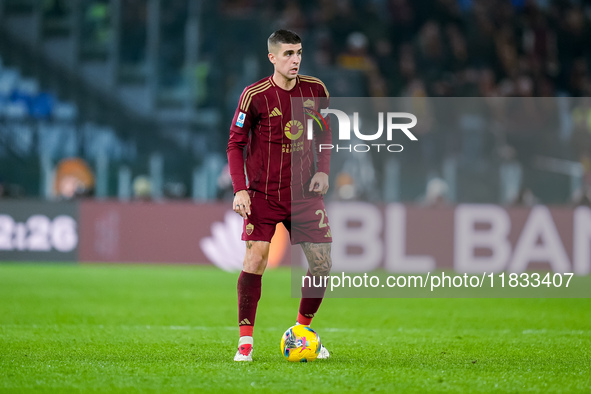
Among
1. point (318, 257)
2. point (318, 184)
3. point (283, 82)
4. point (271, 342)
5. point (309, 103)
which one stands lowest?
point (271, 342)

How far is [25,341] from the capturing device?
6293 mm

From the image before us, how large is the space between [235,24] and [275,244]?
14.7ft

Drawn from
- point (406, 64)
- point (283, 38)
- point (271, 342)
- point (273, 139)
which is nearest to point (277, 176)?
point (273, 139)

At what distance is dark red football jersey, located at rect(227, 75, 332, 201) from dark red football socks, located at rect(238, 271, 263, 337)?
0.51 meters

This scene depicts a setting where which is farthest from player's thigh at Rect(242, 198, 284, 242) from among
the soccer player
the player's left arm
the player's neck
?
the player's neck

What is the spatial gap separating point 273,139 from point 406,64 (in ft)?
39.9

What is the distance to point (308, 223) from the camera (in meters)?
5.54

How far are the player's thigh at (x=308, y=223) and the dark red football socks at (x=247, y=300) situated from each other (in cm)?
36

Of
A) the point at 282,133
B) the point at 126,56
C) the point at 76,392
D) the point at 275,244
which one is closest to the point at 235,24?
the point at 126,56

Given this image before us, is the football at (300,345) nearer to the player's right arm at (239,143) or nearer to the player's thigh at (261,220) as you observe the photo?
the player's thigh at (261,220)

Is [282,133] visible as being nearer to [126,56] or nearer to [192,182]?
[192,182]

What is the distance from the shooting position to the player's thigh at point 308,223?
553 centimetres

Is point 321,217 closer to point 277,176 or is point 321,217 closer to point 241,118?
point 277,176

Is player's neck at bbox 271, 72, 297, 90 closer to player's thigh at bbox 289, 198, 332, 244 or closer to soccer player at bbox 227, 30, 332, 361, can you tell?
soccer player at bbox 227, 30, 332, 361
